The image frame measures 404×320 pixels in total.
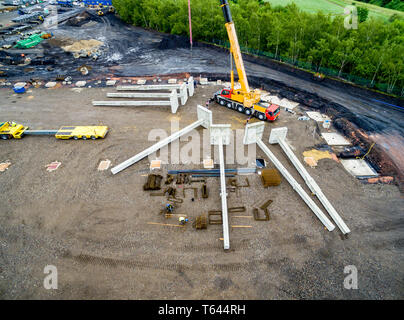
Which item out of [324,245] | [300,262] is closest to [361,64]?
[324,245]

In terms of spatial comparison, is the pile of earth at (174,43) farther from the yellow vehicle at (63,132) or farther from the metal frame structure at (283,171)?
the metal frame structure at (283,171)

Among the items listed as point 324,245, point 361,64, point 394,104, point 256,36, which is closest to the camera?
point 324,245

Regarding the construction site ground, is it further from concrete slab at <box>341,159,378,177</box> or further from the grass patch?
the grass patch

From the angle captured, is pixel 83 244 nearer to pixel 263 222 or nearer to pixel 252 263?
pixel 252 263

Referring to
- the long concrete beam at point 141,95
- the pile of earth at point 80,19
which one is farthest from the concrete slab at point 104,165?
the pile of earth at point 80,19
